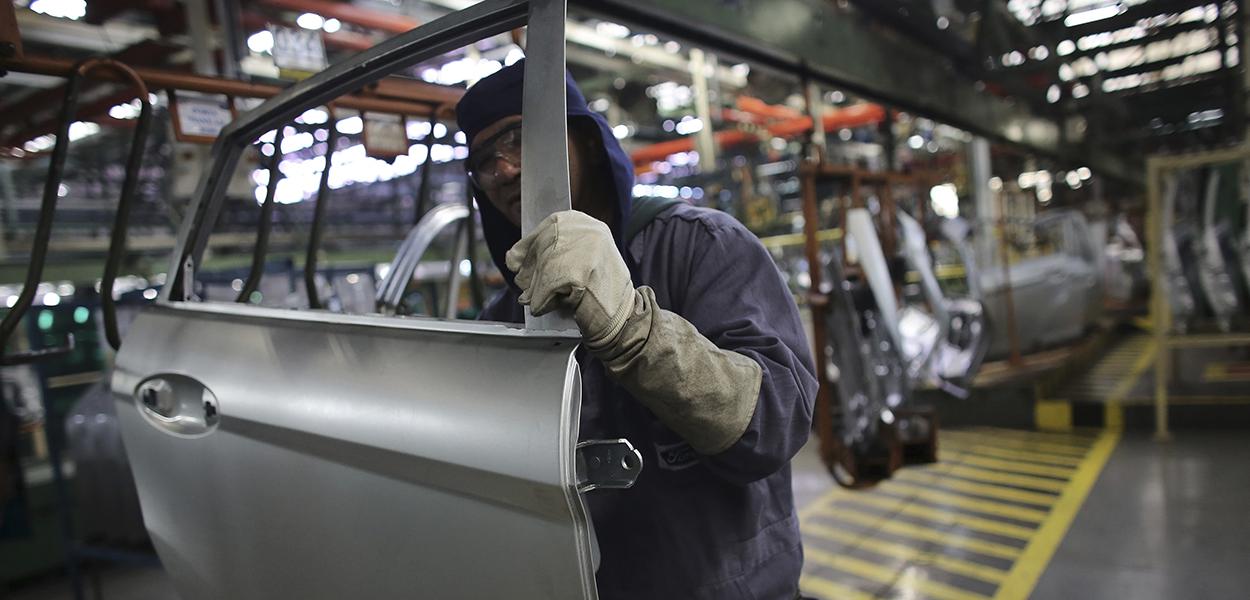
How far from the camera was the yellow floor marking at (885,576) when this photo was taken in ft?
11.6

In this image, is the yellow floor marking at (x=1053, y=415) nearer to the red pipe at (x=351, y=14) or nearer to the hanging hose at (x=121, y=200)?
the red pipe at (x=351, y=14)

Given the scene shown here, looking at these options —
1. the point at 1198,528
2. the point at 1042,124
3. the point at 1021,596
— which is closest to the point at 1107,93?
the point at 1042,124

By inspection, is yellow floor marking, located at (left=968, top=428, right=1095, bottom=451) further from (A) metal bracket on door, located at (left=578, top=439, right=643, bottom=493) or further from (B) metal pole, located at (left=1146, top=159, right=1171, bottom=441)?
(A) metal bracket on door, located at (left=578, top=439, right=643, bottom=493)

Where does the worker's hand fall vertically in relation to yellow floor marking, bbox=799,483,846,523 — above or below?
above

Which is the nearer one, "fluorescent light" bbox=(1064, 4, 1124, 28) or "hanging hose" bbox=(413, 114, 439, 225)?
"hanging hose" bbox=(413, 114, 439, 225)

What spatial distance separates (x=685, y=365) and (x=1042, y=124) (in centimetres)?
827

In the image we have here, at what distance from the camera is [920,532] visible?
4.33m

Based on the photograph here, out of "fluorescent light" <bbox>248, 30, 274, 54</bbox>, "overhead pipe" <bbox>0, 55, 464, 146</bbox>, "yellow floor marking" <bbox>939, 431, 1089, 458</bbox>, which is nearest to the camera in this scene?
"overhead pipe" <bbox>0, 55, 464, 146</bbox>

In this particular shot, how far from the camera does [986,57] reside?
17.2 ft

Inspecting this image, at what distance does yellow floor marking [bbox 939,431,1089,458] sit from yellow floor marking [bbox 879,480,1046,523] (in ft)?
4.51

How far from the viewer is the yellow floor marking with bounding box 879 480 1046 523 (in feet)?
14.8

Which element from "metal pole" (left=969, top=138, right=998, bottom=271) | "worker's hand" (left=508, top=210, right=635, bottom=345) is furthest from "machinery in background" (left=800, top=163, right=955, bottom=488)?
"metal pole" (left=969, top=138, right=998, bottom=271)

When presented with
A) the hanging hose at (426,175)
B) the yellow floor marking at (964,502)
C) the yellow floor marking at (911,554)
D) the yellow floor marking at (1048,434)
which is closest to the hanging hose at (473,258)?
the hanging hose at (426,175)

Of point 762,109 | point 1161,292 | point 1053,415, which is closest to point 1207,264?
point 1161,292
